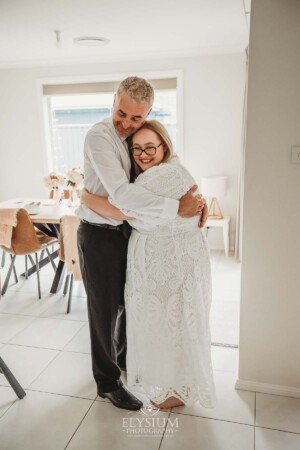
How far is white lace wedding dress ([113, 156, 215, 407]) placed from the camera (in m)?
1.62

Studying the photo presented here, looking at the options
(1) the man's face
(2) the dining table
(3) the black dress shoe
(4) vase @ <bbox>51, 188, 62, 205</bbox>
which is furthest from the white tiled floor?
(4) vase @ <bbox>51, 188, 62, 205</bbox>

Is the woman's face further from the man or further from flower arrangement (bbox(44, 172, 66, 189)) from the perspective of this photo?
flower arrangement (bbox(44, 172, 66, 189))

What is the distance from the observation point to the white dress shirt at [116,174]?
1.54 meters

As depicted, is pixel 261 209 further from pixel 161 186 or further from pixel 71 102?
pixel 71 102

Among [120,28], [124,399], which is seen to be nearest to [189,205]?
[124,399]

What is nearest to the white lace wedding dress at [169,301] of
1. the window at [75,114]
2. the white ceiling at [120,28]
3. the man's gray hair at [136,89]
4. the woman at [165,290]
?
the woman at [165,290]

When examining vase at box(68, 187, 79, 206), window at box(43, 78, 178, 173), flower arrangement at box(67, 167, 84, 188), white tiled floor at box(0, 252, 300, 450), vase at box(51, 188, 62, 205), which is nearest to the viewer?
white tiled floor at box(0, 252, 300, 450)

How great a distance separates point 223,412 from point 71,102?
4.36 meters

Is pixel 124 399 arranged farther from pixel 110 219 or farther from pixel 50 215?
pixel 50 215

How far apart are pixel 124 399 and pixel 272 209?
1.21 meters

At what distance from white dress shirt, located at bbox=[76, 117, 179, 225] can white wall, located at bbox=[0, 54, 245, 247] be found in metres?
2.91

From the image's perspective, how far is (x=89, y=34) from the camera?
3510 millimetres

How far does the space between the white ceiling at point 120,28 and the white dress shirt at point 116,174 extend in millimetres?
1569

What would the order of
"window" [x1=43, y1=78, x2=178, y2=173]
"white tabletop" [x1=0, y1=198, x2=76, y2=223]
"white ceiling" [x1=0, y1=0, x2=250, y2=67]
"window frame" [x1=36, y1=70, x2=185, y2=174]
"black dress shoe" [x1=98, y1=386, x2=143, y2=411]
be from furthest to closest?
"window" [x1=43, y1=78, x2=178, y2=173] < "window frame" [x1=36, y1=70, x2=185, y2=174] < "white tabletop" [x1=0, y1=198, x2=76, y2=223] < "white ceiling" [x1=0, y1=0, x2=250, y2=67] < "black dress shoe" [x1=98, y1=386, x2=143, y2=411]
